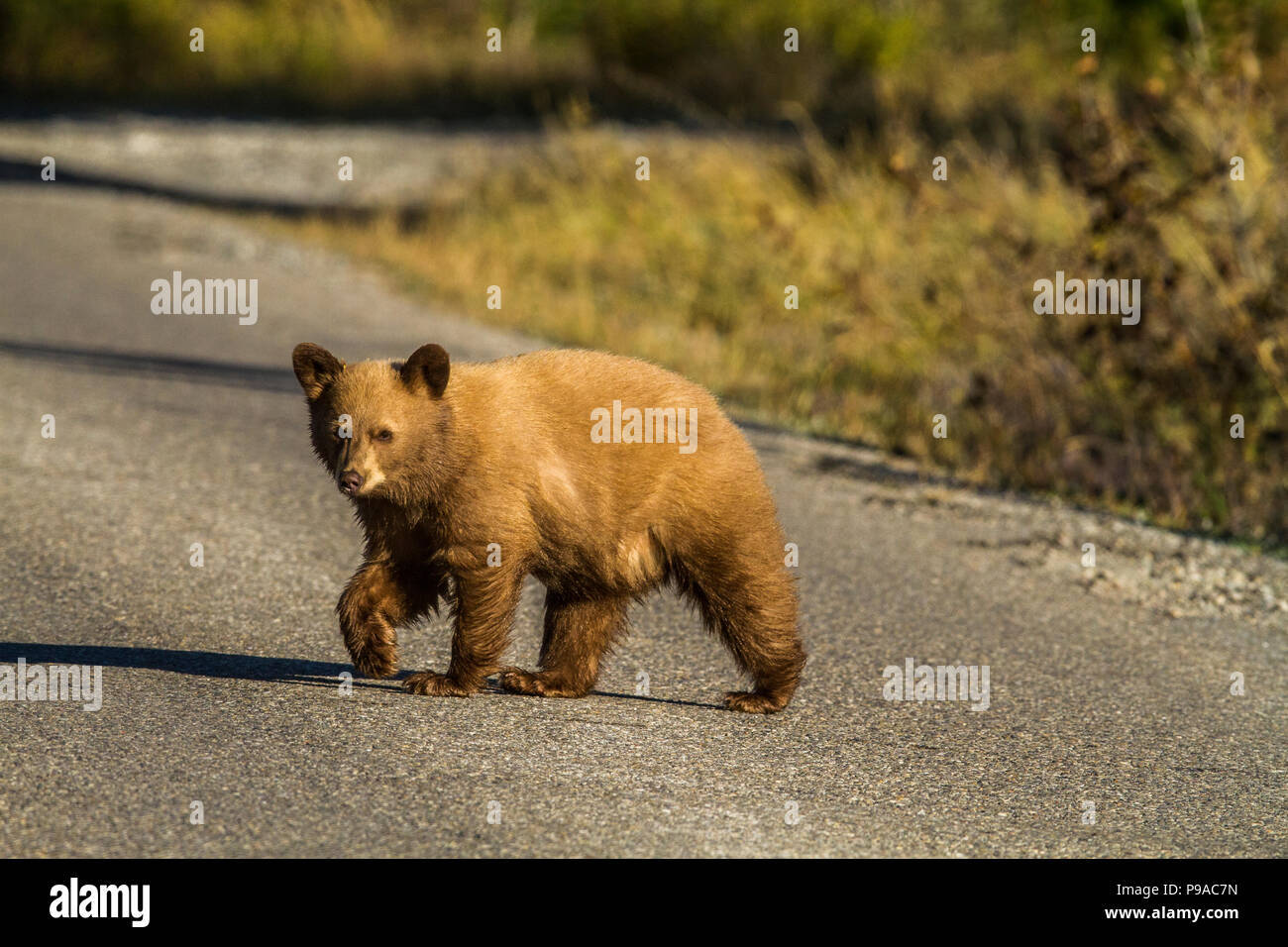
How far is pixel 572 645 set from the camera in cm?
515

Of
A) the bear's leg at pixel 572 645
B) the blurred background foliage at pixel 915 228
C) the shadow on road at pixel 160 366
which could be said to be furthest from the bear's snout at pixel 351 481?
the shadow on road at pixel 160 366

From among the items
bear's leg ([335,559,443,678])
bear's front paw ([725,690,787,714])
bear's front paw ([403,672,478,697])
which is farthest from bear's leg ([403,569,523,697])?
bear's front paw ([725,690,787,714])

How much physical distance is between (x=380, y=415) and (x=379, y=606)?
1.98ft

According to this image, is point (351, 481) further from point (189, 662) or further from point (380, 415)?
point (189, 662)

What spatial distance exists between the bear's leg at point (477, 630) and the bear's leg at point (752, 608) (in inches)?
23.6

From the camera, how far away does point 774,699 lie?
523 cm

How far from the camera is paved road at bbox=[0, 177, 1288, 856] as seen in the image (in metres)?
4.27

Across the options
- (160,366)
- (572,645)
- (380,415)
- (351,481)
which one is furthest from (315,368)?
(160,366)

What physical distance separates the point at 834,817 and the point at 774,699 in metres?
0.83

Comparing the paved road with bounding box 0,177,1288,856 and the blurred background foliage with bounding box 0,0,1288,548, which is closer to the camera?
the paved road with bounding box 0,177,1288,856

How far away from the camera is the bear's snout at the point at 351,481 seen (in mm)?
4383

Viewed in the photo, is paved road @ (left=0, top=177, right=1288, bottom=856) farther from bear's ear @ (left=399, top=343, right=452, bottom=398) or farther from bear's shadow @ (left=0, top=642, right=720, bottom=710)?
bear's ear @ (left=399, top=343, right=452, bottom=398)

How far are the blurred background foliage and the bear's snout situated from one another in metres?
5.21

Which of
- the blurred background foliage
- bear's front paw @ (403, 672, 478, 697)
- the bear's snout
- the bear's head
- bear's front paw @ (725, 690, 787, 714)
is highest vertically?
the blurred background foliage
